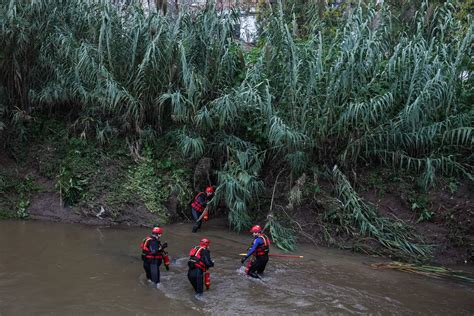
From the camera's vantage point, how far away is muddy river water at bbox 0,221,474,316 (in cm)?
655

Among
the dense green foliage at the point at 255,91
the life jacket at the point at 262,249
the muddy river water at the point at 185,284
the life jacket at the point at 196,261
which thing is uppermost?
the dense green foliage at the point at 255,91

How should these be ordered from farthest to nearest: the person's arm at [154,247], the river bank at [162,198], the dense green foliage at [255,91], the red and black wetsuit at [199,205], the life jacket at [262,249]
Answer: the red and black wetsuit at [199,205], the dense green foliage at [255,91], the river bank at [162,198], the life jacket at [262,249], the person's arm at [154,247]

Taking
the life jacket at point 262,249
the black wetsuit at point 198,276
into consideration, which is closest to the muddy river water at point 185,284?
the black wetsuit at point 198,276

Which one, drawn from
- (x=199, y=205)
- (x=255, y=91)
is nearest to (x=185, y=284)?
(x=199, y=205)

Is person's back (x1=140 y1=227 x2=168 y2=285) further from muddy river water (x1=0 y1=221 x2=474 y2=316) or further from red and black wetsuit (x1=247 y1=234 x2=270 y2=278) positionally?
red and black wetsuit (x1=247 y1=234 x2=270 y2=278)

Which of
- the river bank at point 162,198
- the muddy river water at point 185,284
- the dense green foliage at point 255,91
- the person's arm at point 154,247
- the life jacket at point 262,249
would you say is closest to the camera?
the muddy river water at point 185,284

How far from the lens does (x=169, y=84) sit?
35.9 ft

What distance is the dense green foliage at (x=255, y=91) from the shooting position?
989 cm

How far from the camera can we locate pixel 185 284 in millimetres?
7461

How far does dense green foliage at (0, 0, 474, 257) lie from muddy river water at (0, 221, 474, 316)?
4.25 ft

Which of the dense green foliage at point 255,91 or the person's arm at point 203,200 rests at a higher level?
the dense green foliage at point 255,91

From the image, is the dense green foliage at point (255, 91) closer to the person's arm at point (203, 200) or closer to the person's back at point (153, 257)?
the person's arm at point (203, 200)

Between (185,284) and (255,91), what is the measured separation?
15.6 ft

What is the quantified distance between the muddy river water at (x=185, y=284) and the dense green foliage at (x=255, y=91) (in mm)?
1294
